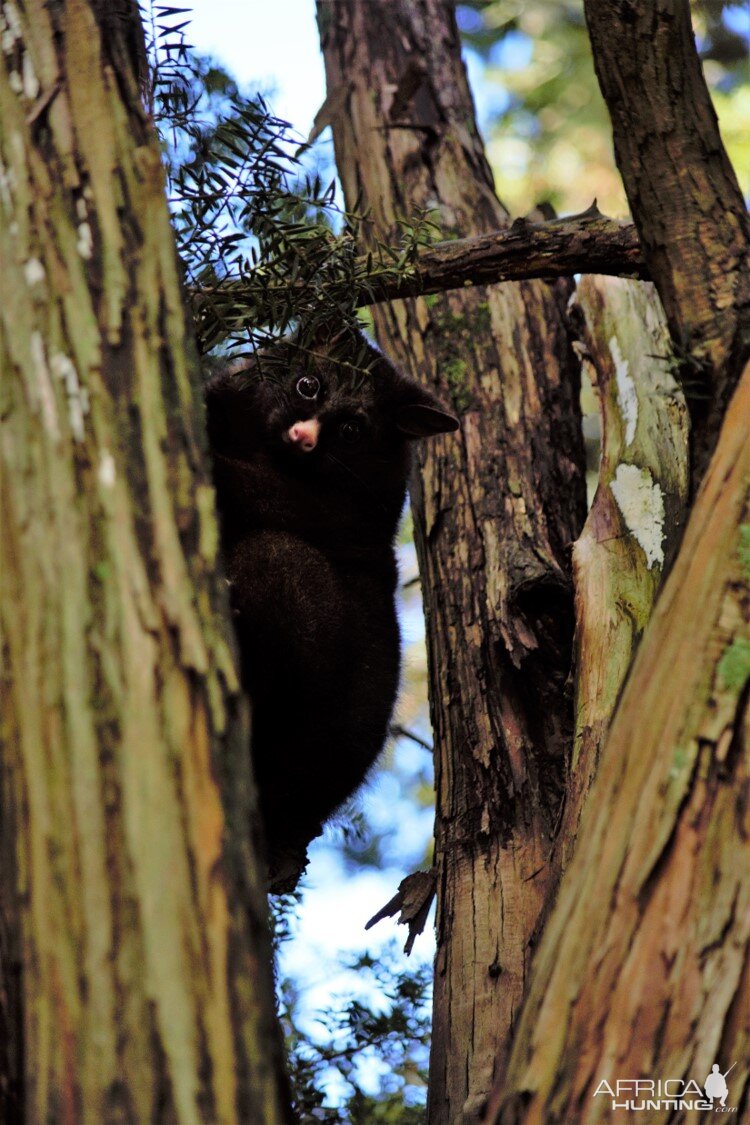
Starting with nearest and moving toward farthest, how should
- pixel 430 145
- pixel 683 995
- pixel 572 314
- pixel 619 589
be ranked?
pixel 683 995, pixel 619 589, pixel 572 314, pixel 430 145

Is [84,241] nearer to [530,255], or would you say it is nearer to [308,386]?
[530,255]

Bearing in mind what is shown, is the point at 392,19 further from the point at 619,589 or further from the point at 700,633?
the point at 700,633

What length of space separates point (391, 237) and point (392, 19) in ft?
A: 6.41

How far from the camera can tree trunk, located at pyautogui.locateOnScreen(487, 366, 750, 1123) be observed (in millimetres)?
1923

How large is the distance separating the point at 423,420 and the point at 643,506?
45.8 inches

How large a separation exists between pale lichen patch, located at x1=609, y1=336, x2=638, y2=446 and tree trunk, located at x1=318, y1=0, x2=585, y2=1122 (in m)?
0.41

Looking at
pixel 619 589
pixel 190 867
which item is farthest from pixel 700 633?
pixel 619 589

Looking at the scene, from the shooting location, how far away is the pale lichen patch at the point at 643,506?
421cm

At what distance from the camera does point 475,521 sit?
4.95 m

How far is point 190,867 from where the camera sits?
1707 millimetres

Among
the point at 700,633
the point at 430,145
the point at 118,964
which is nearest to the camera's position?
the point at 118,964

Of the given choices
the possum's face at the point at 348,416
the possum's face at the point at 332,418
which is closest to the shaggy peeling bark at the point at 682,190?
the possum's face at the point at 332,418

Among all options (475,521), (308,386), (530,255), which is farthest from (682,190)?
(308,386)

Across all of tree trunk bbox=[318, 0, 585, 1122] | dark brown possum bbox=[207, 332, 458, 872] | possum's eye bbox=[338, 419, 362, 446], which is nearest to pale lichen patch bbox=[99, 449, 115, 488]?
dark brown possum bbox=[207, 332, 458, 872]
